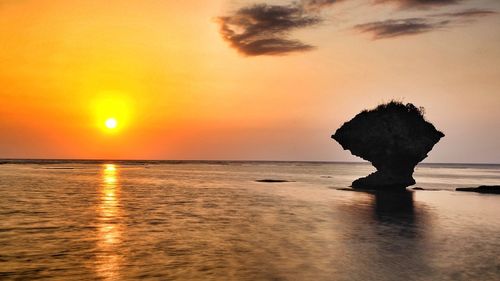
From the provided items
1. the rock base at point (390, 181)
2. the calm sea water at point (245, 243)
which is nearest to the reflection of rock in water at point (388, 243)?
the calm sea water at point (245, 243)

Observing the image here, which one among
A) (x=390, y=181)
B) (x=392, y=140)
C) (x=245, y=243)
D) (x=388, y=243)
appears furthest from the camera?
(x=390, y=181)

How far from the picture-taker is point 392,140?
60.2 m

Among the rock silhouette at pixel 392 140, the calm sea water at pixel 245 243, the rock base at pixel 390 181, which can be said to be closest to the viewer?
the calm sea water at pixel 245 243

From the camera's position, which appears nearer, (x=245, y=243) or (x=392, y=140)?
(x=245, y=243)

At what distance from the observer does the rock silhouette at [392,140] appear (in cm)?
6031

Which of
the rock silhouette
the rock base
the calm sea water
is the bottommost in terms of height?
the calm sea water

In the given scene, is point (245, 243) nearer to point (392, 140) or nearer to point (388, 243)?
point (388, 243)

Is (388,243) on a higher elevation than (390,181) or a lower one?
lower

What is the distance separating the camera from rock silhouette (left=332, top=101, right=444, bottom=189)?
6031 cm

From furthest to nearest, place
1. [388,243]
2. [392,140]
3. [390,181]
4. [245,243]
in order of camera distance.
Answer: [390,181]
[392,140]
[245,243]
[388,243]

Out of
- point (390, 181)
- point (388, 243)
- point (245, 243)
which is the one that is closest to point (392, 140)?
point (390, 181)

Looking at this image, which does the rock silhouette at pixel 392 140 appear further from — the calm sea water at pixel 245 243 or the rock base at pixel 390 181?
the calm sea water at pixel 245 243

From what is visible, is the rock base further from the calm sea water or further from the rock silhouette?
the calm sea water

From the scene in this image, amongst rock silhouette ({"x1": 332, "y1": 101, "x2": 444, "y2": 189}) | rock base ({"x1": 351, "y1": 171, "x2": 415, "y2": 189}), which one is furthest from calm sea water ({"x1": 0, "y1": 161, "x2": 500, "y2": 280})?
rock base ({"x1": 351, "y1": 171, "x2": 415, "y2": 189})
